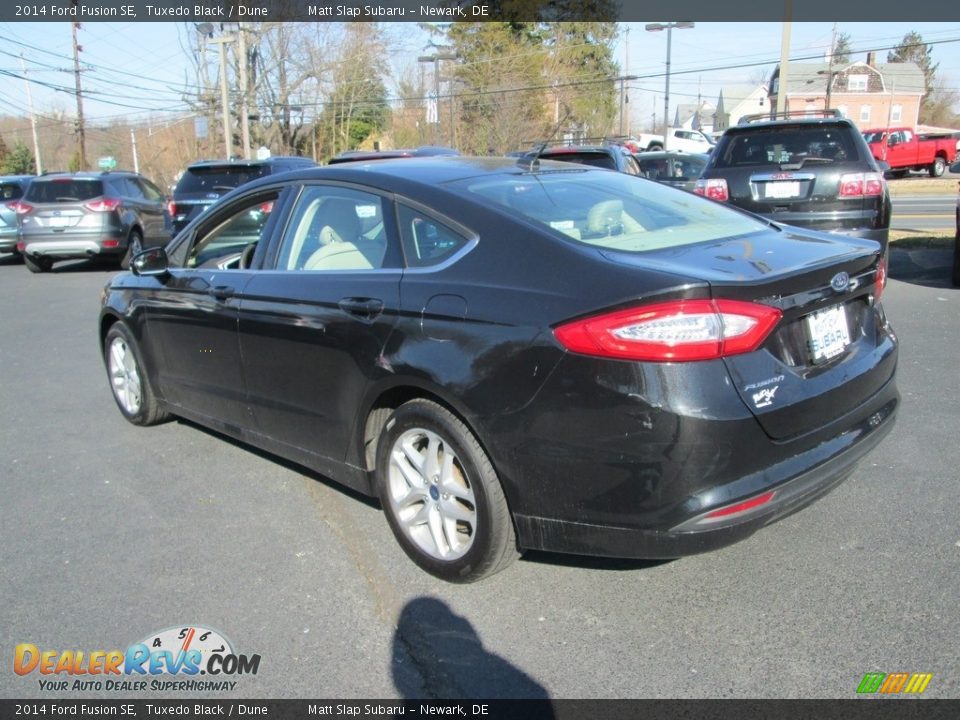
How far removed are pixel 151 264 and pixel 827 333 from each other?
3.75 metres

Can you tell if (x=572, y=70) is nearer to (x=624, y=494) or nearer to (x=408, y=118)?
(x=408, y=118)

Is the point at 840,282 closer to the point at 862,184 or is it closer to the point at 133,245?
the point at 862,184

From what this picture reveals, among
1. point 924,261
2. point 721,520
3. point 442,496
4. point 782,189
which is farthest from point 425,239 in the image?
point 924,261

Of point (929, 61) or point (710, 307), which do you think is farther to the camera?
point (929, 61)

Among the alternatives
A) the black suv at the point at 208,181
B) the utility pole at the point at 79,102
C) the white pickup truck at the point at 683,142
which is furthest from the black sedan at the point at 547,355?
the utility pole at the point at 79,102

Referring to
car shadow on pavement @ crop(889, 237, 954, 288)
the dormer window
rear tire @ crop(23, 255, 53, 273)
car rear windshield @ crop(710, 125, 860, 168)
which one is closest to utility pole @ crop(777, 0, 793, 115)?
car shadow on pavement @ crop(889, 237, 954, 288)

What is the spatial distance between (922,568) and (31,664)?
3.36 metres

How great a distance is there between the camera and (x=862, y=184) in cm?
752

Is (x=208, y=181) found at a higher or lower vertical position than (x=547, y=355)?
higher

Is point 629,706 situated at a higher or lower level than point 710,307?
lower

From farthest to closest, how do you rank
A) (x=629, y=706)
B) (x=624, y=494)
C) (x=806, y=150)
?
(x=806, y=150)
(x=624, y=494)
(x=629, y=706)

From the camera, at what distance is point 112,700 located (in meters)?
2.77

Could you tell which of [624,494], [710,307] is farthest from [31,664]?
[710,307]

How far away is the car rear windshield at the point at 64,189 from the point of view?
1459cm
